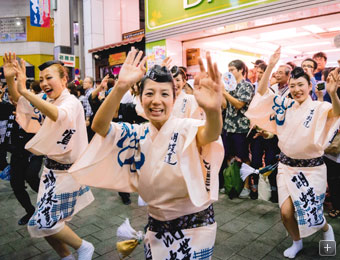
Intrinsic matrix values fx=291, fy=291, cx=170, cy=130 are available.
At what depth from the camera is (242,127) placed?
5000mm

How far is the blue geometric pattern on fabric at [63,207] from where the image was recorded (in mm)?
2701

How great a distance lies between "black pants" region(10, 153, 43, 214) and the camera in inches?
163

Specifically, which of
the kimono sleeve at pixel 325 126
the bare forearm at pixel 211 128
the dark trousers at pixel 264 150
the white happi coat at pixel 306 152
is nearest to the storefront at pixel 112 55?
the dark trousers at pixel 264 150

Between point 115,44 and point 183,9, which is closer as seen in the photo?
point 183,9

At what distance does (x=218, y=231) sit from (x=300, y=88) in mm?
2025

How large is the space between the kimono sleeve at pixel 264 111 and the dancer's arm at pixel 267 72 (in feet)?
0.25

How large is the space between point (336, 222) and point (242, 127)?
1954 mm

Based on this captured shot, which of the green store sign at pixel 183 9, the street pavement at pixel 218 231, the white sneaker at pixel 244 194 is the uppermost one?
the green store sign at pixel 183 9

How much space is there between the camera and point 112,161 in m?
1.89

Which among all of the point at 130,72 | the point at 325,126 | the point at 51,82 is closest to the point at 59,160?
the point at 51,82

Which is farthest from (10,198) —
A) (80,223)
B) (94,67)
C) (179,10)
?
(94,67)

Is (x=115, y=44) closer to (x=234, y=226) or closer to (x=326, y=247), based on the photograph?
(x=234, y=226)

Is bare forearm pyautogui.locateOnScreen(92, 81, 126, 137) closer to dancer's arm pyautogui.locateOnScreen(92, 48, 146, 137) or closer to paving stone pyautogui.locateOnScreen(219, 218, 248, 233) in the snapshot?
dancer's arm pyautogui.locateOnScreen(92, 48, 146, 137)

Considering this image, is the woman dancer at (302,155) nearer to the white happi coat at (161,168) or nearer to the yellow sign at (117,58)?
the white happi coat at (161,168)
